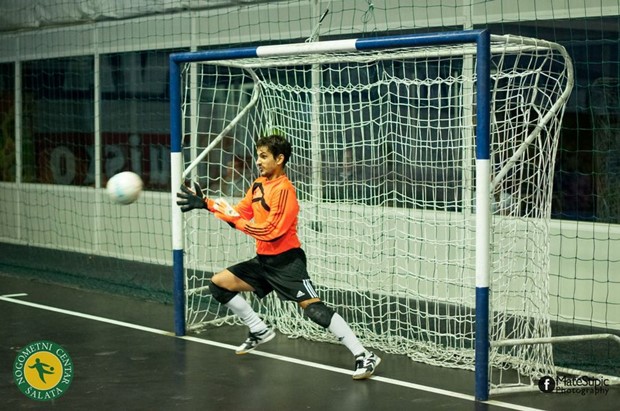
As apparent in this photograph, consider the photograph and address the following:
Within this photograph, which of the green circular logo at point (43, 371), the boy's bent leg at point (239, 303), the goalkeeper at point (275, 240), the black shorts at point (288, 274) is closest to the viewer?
the green circular logo at point (43, 371)

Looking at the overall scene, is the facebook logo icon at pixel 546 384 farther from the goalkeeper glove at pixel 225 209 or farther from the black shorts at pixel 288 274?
the goalkeeper glove at pixel 225 209

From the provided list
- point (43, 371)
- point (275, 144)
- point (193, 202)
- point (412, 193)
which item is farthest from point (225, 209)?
point (412, 193)

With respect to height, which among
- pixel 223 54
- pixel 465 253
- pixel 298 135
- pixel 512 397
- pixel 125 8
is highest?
pixel 125 8

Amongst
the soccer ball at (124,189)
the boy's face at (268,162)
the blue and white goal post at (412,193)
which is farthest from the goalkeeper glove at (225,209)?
the blue and white goal post at (412,193)

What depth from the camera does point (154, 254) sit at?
13102 millimetres

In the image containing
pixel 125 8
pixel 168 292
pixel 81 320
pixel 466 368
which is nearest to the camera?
pixel 466 368

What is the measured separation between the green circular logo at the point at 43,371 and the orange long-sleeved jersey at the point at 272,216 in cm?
161

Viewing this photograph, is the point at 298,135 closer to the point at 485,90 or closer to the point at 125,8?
the point at 485,90

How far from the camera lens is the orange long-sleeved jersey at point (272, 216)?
7.36 metres

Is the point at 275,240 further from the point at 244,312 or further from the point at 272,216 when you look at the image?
the point at 244,312

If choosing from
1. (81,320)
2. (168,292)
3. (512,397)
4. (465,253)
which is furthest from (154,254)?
(512,397)

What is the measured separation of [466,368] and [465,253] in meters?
1.88

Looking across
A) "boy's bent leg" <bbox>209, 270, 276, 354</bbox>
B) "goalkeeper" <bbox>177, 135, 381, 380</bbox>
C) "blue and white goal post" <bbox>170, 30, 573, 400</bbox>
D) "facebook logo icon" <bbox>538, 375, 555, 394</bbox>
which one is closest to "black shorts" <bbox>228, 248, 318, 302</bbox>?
"goalkeeper" <bbox>177, 135, 381, 380</bbox>

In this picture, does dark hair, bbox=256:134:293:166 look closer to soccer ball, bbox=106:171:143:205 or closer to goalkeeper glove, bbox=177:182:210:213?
goalkeeper glove, bbox=177:182:210:213
